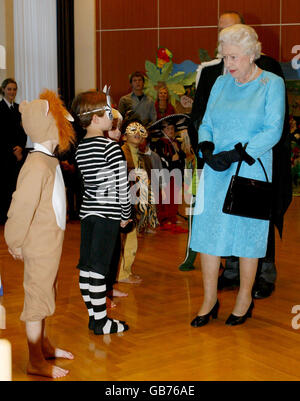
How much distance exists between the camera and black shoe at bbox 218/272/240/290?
3.77m

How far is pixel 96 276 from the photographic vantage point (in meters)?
2.83

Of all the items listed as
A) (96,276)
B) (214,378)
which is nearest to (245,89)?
(96,276)

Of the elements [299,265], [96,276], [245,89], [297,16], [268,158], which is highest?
[297,16]

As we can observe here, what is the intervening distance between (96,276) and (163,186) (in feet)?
10.7

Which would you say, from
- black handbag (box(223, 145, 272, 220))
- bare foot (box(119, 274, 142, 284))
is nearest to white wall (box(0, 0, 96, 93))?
bare foot (box(119, 274, 142, 284))

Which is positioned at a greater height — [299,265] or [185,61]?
[185,61]

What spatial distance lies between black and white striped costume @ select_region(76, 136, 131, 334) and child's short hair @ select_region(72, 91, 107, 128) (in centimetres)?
11

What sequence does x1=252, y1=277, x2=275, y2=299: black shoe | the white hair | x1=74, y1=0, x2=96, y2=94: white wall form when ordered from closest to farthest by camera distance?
the white hair, x1=252, y1=277, x2=275, y2=299: black shoe, x1=74, y1=0, x2=96, y2=94: white wall

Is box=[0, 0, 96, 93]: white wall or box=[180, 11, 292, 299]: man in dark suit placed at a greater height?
box=[0, 0, 96, 93]: white wall

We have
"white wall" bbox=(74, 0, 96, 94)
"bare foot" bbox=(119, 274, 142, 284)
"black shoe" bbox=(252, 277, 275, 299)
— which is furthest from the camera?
"white wall" bbox=(74, 0, 96, 94)

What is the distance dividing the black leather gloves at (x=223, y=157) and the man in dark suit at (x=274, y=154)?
50 cm

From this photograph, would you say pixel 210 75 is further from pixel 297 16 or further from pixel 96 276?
pixel 297 16

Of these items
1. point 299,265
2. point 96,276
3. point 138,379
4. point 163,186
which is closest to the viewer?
point 138,379

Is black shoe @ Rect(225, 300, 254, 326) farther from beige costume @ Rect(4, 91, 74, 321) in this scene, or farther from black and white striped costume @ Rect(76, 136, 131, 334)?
beige costume @ Rect(4, 91, 74, 321)
